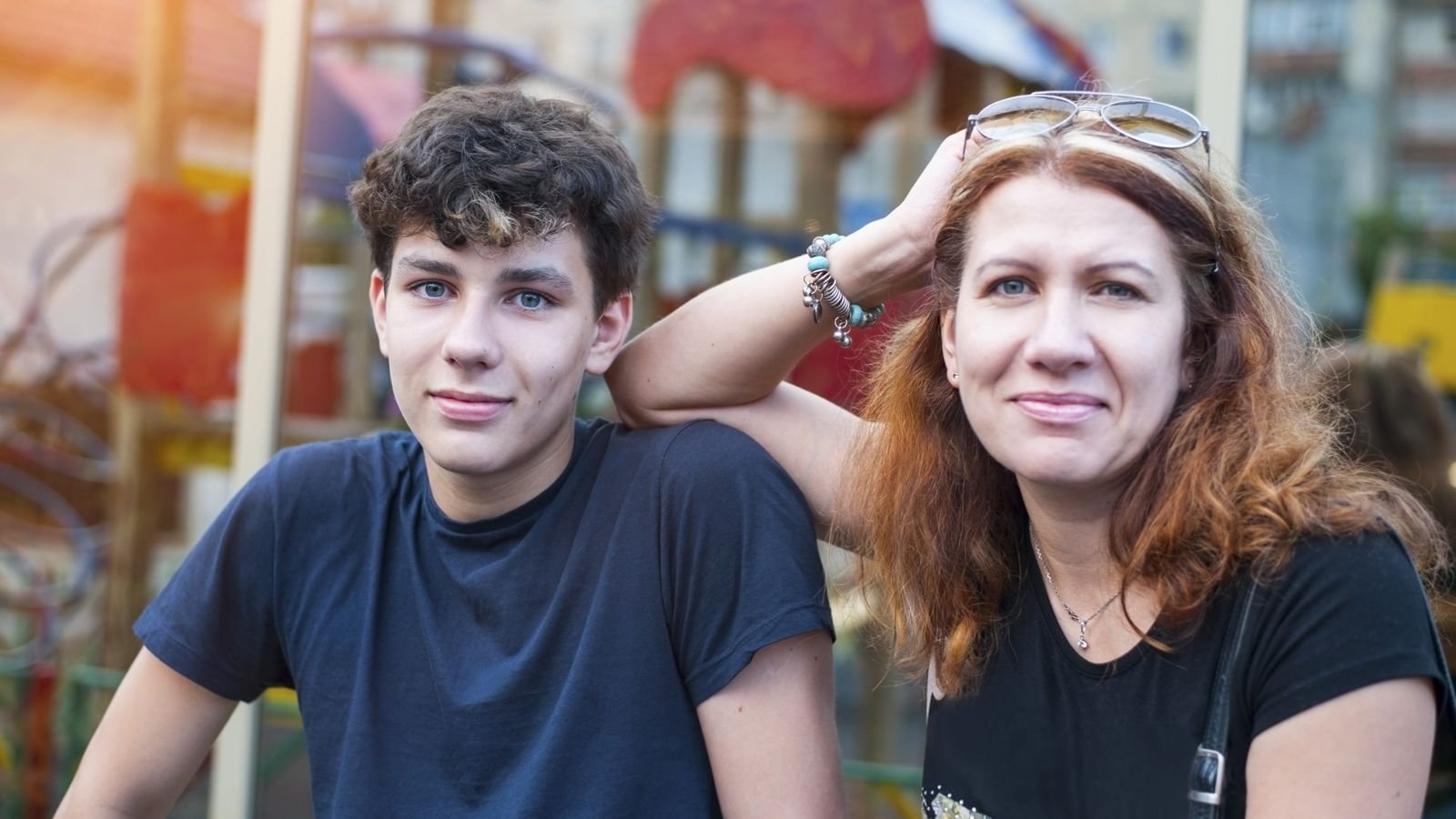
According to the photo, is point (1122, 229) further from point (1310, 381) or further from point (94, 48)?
point (94, 48)

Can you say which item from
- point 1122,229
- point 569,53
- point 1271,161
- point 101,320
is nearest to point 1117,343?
point 1122,229

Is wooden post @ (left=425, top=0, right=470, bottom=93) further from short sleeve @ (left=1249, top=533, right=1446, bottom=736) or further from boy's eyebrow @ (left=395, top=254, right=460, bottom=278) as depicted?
short sleeve @ (left=1249, top=533, right=1446, bottom=736)

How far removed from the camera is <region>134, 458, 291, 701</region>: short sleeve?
1905 millimetres

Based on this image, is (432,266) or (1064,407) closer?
(1064,407)

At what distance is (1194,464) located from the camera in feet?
4.79

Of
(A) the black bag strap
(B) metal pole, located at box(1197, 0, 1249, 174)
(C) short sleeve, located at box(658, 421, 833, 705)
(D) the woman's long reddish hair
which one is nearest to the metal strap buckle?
(A) the black bag strap

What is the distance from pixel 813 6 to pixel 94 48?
6.38 ft

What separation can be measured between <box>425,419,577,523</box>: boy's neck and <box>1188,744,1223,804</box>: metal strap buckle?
2.93 ft

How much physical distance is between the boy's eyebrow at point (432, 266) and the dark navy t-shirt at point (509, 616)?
31 centimetres

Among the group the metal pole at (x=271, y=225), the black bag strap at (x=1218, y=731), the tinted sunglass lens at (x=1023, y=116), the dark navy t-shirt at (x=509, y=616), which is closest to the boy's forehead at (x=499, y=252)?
the dark navy t-shirt at (x=509, y=616)

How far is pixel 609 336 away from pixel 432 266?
269 millimetres

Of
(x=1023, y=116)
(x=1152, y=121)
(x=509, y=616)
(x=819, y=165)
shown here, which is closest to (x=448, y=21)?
(x=819, y=165)

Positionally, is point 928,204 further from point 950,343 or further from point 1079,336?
point 1079,336

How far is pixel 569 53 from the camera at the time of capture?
11.9 ft
